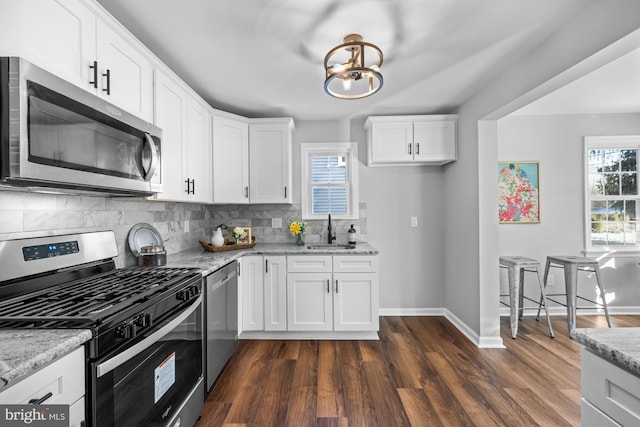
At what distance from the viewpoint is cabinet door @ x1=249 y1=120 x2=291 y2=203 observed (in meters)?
3.25

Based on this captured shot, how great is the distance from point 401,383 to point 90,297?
2070 millimetres

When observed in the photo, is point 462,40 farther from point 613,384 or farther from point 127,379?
point 127,379

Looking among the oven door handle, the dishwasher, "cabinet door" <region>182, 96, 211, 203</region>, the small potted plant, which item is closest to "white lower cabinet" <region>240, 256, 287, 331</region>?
the dishwasher

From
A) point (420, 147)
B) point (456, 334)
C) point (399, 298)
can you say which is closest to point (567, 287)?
point (456, 334)

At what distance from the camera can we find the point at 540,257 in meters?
3.53

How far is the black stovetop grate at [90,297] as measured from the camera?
3.30ft

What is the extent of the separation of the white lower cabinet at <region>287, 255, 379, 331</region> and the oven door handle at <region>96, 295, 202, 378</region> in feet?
4.61

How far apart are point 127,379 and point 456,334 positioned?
2.99 meters

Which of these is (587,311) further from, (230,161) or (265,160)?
(230,161)

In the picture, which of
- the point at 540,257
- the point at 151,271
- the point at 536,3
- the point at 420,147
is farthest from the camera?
the point at 540,257

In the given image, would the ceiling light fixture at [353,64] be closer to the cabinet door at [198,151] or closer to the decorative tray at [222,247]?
the cabinet door at [198,151]

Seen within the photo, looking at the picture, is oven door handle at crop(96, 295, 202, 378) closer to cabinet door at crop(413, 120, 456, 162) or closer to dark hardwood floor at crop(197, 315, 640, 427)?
dark hardwood floor at crop(197, 315, 640, 427)

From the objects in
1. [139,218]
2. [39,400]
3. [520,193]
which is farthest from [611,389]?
[520,193]

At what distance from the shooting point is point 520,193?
354cm
